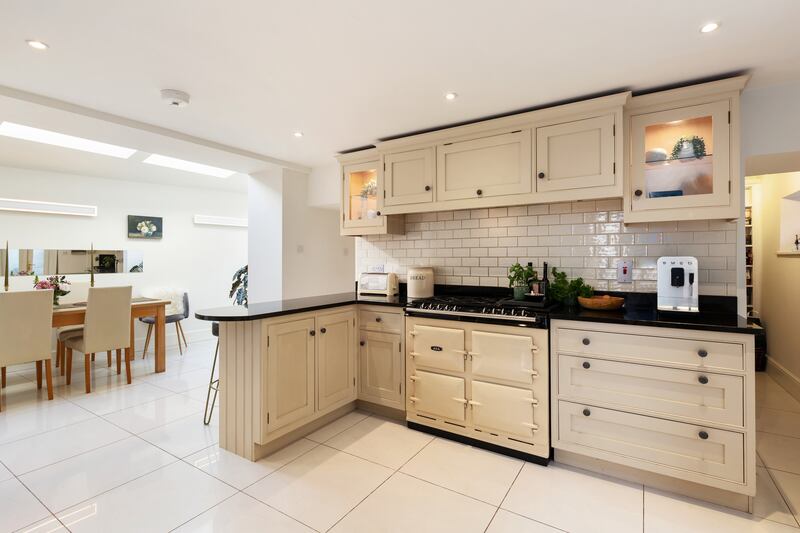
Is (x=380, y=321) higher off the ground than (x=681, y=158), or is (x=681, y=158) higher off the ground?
(x=681, y=158)

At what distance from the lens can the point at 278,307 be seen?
258 cm

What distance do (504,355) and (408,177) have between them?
66.5 inches

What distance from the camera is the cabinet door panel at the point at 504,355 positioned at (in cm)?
236

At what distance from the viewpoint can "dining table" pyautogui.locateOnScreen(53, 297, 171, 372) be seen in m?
3.89

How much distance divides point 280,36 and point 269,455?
2.49 meters

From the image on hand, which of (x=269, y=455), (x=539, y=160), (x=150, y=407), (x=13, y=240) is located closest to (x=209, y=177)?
(x=13, y=240)

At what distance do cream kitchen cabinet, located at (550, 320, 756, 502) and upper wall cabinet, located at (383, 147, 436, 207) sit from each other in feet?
4.96

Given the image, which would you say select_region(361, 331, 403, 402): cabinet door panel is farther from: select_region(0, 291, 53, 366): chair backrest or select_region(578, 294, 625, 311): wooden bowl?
select_region(0, 291, 53, 366): chair backrest

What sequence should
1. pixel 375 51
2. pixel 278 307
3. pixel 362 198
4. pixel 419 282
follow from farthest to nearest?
1. pixel 362 198
2. pixel 419 282
3. pixel 278 307
4. pixel 375 51

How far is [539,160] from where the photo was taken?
104 inches

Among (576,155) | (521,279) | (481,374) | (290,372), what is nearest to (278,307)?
(290,372)

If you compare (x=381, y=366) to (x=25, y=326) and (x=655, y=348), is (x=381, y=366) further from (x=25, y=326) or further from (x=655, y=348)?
(x=25, y=326)

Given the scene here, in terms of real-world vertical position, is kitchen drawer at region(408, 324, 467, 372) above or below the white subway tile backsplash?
below

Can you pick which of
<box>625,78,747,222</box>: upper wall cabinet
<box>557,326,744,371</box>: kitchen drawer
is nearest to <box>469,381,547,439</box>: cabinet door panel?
<box>557,326,744,371</box>: kitchen drawer
